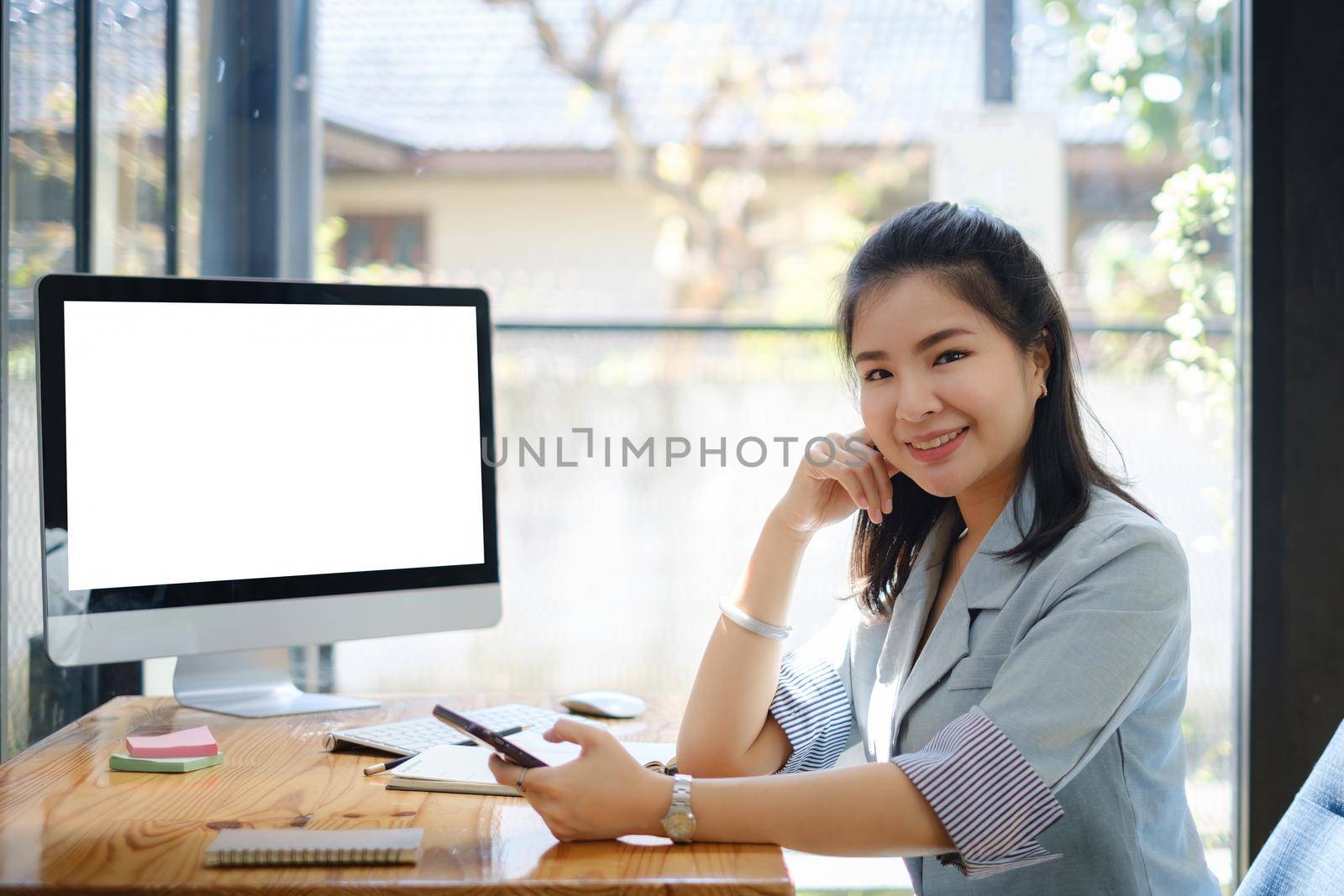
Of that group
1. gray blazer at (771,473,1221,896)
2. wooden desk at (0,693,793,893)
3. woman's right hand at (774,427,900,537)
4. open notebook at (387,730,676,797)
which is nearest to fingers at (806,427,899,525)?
woman's right hand at (774,427,900,537)

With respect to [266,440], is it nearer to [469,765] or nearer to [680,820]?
[469,765]

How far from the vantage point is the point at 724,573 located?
2049mm

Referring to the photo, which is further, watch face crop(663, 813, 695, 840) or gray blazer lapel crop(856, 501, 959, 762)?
gray blazer lapel crop(856, 501, 959, 762)

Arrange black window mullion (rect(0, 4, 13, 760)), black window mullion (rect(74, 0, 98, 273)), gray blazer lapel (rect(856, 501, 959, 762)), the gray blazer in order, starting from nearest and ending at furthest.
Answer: the gray blazer, gray blazer lapel (rect(856, 501, 959, 762)), black window mullion (rect(0, 4, 13, 760)), black window mullion (rect(74, 0, 98, 273))

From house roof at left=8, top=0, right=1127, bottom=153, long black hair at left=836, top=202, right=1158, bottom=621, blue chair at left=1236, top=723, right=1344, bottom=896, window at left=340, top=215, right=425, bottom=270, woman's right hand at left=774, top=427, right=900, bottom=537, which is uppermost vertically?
house roof at left=8, top=0, right=1127, bottom=153

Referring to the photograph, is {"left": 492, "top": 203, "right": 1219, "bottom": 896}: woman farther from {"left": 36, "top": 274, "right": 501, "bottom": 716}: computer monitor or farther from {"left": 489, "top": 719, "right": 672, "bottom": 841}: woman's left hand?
{"left": 36, "top": 274, "right": 501, "bottom": 716}: computer monitor

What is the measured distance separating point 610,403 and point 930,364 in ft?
3.03

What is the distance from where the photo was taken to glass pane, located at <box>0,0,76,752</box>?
1.44 metres

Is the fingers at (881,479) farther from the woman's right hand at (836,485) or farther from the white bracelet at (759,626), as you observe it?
the white bracelet at (759,626)

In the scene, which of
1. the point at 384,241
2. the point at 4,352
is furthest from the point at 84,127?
the point at 384,241

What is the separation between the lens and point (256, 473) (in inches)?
55.4

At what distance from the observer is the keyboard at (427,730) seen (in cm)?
131

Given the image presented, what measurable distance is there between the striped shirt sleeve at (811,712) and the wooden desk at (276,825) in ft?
1.16

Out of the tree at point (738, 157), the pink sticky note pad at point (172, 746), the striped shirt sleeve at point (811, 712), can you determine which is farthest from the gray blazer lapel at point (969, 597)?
the tree at point (738, 157)
